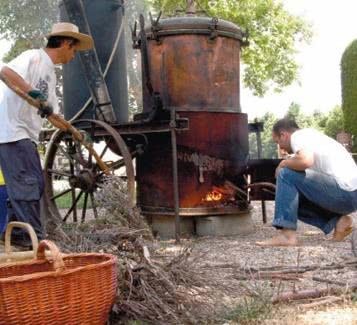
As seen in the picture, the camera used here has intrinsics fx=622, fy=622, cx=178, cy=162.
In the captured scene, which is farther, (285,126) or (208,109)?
(208,109)

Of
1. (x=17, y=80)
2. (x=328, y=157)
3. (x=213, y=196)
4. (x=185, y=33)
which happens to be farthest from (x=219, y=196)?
(x=17, y=80)

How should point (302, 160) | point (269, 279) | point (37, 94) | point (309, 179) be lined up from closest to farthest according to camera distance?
point (269, 279) < point (37, 94) < point (302, 160) < point (309, 179)

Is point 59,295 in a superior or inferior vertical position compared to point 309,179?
inferior

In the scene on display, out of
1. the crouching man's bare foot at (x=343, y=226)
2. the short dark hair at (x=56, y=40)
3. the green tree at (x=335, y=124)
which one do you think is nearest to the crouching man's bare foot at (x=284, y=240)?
the crouching man's bare foot at (x=343, y=226)

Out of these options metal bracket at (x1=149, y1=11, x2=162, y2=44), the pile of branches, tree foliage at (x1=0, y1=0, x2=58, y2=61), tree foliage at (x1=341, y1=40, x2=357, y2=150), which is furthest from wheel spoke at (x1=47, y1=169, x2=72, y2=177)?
tree foliage at (x1=0, y1=0, x2=58, y2=61)

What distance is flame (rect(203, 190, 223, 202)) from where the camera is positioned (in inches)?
214

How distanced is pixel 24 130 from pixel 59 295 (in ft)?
6.91

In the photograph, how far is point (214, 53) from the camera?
5547mm

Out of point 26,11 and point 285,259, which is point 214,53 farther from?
point 26,11

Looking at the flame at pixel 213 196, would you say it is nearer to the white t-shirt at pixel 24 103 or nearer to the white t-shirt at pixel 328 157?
the white t-shirt at pixel 328 157

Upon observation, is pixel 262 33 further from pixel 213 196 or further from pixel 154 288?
pixel 154 288

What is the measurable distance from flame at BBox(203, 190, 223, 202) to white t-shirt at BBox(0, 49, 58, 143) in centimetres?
179

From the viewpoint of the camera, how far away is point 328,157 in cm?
475

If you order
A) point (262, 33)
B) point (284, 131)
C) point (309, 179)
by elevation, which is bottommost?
point (309, 179)
